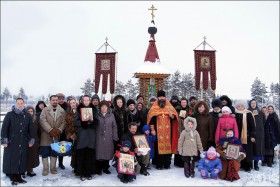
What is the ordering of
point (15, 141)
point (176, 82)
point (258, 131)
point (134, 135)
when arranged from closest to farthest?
1. point (15, 141)
2. point (134, 135)
3. point (258, 131)
4. point (176, 82)

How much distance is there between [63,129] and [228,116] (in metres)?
4.64

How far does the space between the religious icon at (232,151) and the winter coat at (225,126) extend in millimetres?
427

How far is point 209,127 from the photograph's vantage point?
749 cm

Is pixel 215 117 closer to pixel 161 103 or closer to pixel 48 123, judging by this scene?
pixel 161 103

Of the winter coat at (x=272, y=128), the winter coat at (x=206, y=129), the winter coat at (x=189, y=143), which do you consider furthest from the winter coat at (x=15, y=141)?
the winter coat at (x=272, y=128)

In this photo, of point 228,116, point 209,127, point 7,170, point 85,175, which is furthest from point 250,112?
point 7,170

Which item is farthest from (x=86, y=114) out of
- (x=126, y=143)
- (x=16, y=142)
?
(x=16, y=142)

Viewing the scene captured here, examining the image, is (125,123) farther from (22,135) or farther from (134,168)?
(22,135)

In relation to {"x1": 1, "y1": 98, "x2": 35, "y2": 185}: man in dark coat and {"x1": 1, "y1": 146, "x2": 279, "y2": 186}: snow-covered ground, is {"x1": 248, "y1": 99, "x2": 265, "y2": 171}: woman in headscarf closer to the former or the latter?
{"x1": 1, "y1": 146, "x2": 279, "y2": 186}: snow-covered ground

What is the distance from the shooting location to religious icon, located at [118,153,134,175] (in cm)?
648

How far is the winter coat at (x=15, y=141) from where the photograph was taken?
6078mm

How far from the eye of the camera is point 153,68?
1803cm

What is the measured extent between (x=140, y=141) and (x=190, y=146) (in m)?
1.38

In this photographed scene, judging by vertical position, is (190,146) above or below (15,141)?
below
